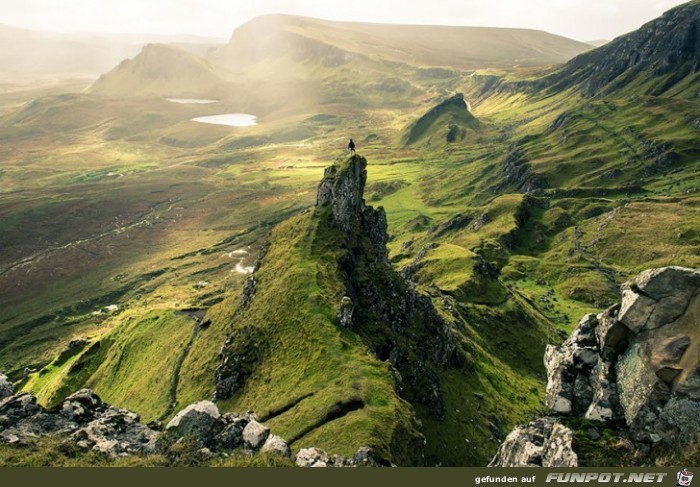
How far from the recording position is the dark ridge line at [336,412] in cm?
5644

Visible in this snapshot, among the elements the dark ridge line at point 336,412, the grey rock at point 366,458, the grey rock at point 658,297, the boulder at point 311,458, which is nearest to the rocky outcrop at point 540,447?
the grey rock at point 658,297

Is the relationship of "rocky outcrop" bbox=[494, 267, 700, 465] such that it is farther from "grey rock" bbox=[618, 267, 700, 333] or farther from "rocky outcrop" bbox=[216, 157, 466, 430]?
"rocky outcrop" bbox=[216, 157, 466, 430]

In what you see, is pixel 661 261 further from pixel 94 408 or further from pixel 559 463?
pixel 94 408

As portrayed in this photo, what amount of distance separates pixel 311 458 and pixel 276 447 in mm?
4883

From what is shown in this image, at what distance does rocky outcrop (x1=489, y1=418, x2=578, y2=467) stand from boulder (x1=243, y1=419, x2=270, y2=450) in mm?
21943

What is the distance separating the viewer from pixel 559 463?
31.0m

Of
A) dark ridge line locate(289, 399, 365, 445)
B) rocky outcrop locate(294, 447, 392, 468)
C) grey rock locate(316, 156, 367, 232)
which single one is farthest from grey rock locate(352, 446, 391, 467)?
grey rock locate(316, 156, 367, 232)

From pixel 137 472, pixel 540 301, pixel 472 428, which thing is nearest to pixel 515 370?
pixel 472 428

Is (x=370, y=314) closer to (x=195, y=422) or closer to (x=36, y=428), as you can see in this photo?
(x=195, y=422)

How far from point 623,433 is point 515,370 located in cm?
10225

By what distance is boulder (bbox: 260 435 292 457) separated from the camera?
42191 mm

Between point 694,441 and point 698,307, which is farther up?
point 698,307

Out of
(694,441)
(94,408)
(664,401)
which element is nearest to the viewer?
(694,441)

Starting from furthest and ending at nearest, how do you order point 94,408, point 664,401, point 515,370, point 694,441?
point 515,370
point 94,408
point 664,401
point 694,441
